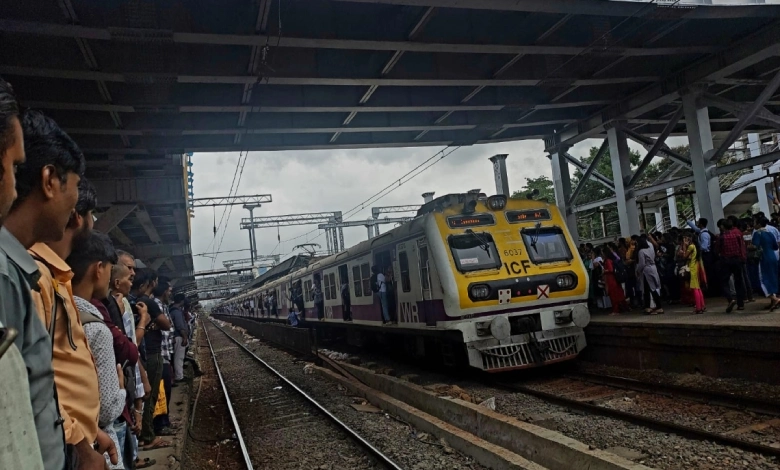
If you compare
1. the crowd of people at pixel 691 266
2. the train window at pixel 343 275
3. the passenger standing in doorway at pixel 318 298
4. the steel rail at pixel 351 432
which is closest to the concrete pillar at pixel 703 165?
the crowd of people at pixel 691 266

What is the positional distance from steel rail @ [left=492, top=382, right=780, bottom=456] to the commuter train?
1048 mm

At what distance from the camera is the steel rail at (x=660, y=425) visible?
491cm

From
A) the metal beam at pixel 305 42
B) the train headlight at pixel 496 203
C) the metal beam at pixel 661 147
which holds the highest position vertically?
the metal beam at pixel 305 42

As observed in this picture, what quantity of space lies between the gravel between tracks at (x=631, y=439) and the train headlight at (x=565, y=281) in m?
2.00

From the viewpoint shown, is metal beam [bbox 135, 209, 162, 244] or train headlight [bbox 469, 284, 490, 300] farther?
metal beam [bbox 135, 209, 162, 244]

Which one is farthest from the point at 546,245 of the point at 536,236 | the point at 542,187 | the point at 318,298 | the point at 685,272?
the point at 542,187

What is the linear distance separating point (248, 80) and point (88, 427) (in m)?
9.36

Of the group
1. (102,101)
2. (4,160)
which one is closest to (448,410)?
(4,160)

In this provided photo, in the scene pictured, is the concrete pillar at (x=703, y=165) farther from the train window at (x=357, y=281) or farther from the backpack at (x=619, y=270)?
the train window at (x=357, y=281)

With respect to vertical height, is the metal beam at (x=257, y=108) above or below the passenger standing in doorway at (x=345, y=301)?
above

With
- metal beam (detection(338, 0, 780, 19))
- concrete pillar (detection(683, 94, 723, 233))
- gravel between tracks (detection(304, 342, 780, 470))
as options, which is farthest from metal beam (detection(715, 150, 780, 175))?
gravel between tracks (detection(304, 342, 780, 470))

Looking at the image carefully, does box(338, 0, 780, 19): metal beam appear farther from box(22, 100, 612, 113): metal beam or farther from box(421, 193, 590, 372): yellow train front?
box(22, 100, 612, 113): metal beam

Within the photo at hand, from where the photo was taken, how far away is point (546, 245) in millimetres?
9836

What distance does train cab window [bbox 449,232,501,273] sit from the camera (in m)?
9.22
